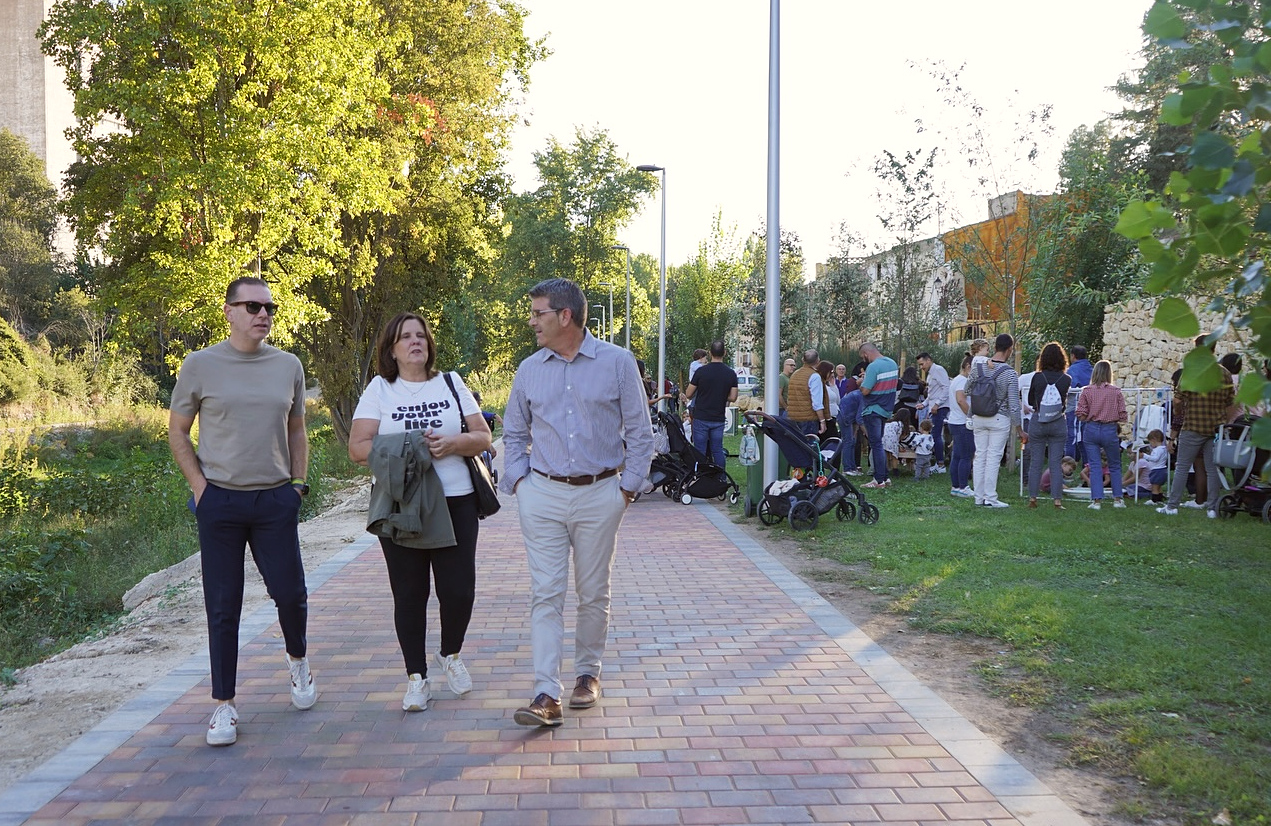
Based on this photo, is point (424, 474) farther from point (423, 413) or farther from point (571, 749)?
point (571, 749)

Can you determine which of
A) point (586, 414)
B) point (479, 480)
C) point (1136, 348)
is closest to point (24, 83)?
point (1136, 348)

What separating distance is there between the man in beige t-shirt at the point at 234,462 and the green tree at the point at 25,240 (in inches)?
1870

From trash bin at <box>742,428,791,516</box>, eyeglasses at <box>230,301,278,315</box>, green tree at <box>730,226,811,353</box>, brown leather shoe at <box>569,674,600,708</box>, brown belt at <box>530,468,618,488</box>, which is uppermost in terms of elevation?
green tree at <box>730,226,811,353</box>

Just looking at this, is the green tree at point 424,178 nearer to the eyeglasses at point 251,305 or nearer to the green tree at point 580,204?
the eyeglasses at point 251,305

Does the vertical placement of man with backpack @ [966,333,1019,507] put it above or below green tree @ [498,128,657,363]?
below

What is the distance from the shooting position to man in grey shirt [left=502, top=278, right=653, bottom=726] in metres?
4.79

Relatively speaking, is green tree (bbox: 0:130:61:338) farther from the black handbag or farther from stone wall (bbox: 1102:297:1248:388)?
the black handbag

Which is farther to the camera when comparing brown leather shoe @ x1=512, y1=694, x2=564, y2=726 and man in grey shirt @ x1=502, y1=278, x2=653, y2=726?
man in grey shirt @ x1=502, y1=278, x2=653, y2=726

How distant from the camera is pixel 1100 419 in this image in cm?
1191

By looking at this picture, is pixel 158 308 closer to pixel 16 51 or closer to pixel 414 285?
pixel 414 285

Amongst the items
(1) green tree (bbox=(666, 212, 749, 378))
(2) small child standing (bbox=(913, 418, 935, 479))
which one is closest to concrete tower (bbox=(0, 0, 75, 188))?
(1) green tree (bbox=(666, 212, 749, 378))

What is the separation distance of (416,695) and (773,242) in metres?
8.77

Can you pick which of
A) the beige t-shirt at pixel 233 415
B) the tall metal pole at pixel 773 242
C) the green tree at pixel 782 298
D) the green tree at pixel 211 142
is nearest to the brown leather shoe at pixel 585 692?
the beige t-shirt at pixel 233 415

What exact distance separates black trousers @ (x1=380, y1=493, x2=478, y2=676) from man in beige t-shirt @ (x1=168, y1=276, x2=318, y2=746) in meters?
0.51
